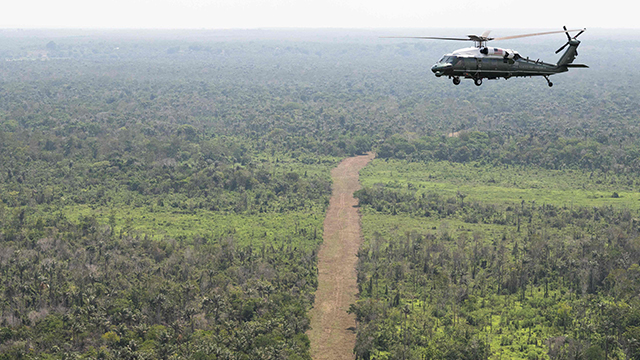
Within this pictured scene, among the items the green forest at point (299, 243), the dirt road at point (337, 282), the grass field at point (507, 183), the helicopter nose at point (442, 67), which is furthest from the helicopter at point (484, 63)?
the grass field at point (507, 183)

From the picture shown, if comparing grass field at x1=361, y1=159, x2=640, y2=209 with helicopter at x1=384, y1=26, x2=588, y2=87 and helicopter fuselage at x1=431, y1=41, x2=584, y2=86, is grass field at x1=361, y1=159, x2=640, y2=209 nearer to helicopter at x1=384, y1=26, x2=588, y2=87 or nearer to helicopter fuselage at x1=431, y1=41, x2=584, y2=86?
helicopter at x1=384, y1=26, x2=588, y2=87

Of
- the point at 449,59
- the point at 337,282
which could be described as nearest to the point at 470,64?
the point at 449,59

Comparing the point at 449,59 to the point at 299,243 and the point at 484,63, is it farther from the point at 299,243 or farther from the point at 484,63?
the point at 299,243

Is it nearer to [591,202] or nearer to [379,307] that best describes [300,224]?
[379,307]

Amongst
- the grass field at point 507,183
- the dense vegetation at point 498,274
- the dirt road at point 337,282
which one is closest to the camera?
the dense vegetation at point 498,274

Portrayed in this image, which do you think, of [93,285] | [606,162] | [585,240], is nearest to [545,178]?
[606,162]

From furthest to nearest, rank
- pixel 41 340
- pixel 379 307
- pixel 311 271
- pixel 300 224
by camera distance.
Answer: pixel 300 224 < pixel 311 271 < pixel 379 307 < pixel 41 340

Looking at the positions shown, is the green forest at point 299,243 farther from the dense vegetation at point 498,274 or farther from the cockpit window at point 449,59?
the cockpit window at point 449,59

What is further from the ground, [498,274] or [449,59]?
[449,59]
